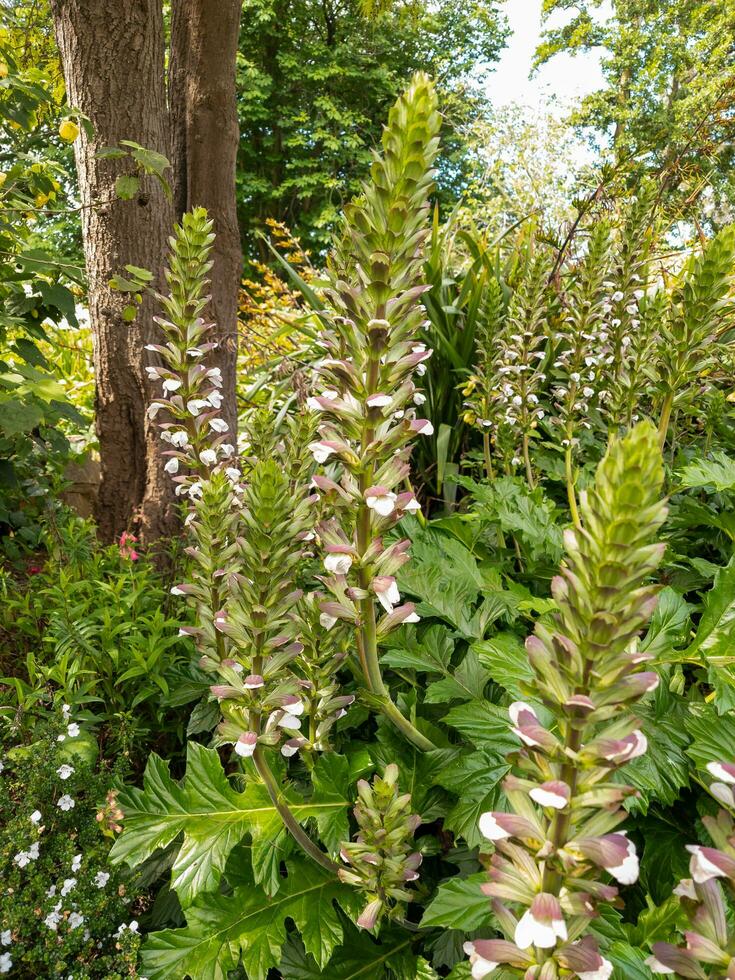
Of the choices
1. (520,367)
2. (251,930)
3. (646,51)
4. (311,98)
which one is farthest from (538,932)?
(646,51)

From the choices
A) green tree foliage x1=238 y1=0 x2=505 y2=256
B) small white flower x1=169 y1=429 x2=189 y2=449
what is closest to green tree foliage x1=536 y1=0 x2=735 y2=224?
green tree foliage x1=238 y1=0 x2=505 y2=256

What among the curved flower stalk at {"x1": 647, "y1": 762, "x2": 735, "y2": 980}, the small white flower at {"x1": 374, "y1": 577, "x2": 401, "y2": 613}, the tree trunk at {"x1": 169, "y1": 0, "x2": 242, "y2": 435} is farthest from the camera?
the tree trunk at {"x1": 169, "y1": 0, "x2": 242, "y2": 435}

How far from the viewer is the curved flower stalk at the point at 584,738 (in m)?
0.67

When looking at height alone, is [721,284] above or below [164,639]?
above

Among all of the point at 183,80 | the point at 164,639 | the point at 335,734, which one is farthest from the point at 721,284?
the point at 183,80

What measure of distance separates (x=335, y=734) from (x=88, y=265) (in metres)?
2.42

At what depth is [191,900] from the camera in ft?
4.69

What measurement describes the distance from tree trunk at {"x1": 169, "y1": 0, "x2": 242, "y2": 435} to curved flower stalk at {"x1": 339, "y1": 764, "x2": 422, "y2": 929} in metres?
2.21

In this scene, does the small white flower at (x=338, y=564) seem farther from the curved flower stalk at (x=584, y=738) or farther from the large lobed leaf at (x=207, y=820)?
the large lobed leaf at (x=207, y=820)

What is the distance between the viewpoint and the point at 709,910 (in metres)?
0.70

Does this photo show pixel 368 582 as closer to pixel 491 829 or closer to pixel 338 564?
pixel 338 564

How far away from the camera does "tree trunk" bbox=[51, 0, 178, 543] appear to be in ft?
9.16

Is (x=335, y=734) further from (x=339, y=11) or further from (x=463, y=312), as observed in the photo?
(x=339, y=11)

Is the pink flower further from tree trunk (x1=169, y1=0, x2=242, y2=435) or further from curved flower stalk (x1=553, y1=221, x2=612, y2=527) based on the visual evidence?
tree trunk (x1=169, y1=0, x2=242, y2=435)
